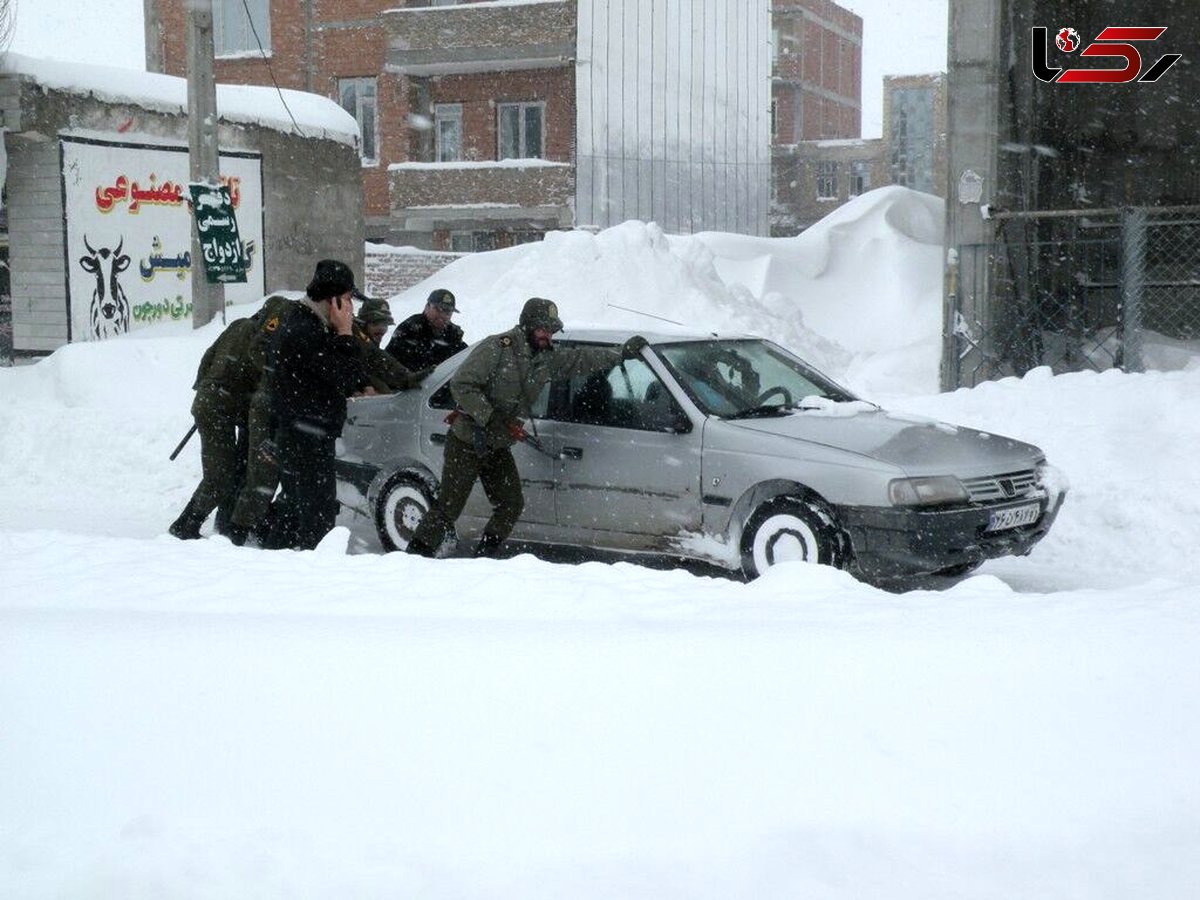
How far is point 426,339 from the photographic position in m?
9.21

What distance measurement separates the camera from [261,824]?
11.5 feet

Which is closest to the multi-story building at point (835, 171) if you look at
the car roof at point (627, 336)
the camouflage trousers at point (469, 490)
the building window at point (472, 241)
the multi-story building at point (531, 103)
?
the multi-story building at point (531, 103)

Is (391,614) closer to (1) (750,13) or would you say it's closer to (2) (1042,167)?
(2) (1042,167)

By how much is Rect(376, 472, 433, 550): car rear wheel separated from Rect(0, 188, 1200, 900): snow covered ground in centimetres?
230

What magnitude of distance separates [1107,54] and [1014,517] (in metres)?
11.7

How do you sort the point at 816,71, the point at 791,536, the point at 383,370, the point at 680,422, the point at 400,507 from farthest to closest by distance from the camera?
the point at 816,71 < the point at 400,507 < the point at 383,370 < the point at 680,422 < the point at 791,536

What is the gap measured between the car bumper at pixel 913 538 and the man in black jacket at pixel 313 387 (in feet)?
8.09

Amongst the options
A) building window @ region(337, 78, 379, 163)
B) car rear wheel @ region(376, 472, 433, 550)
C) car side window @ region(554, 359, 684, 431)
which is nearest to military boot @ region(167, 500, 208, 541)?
car rear wheel @ region(376, 472, 433, 550)

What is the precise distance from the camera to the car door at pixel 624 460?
7383 mm

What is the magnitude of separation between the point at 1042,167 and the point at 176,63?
2191cm

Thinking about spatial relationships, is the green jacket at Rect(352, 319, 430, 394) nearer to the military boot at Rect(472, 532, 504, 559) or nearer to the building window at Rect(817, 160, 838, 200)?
the military boot at Rect(472, 532, 504, 559)

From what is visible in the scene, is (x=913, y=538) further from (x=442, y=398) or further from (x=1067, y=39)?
(x=1067, y=39)

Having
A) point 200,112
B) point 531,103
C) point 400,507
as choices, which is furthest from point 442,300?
point 531,103

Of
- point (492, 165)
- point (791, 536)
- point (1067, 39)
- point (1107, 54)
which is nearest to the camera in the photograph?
point (791, 536)
